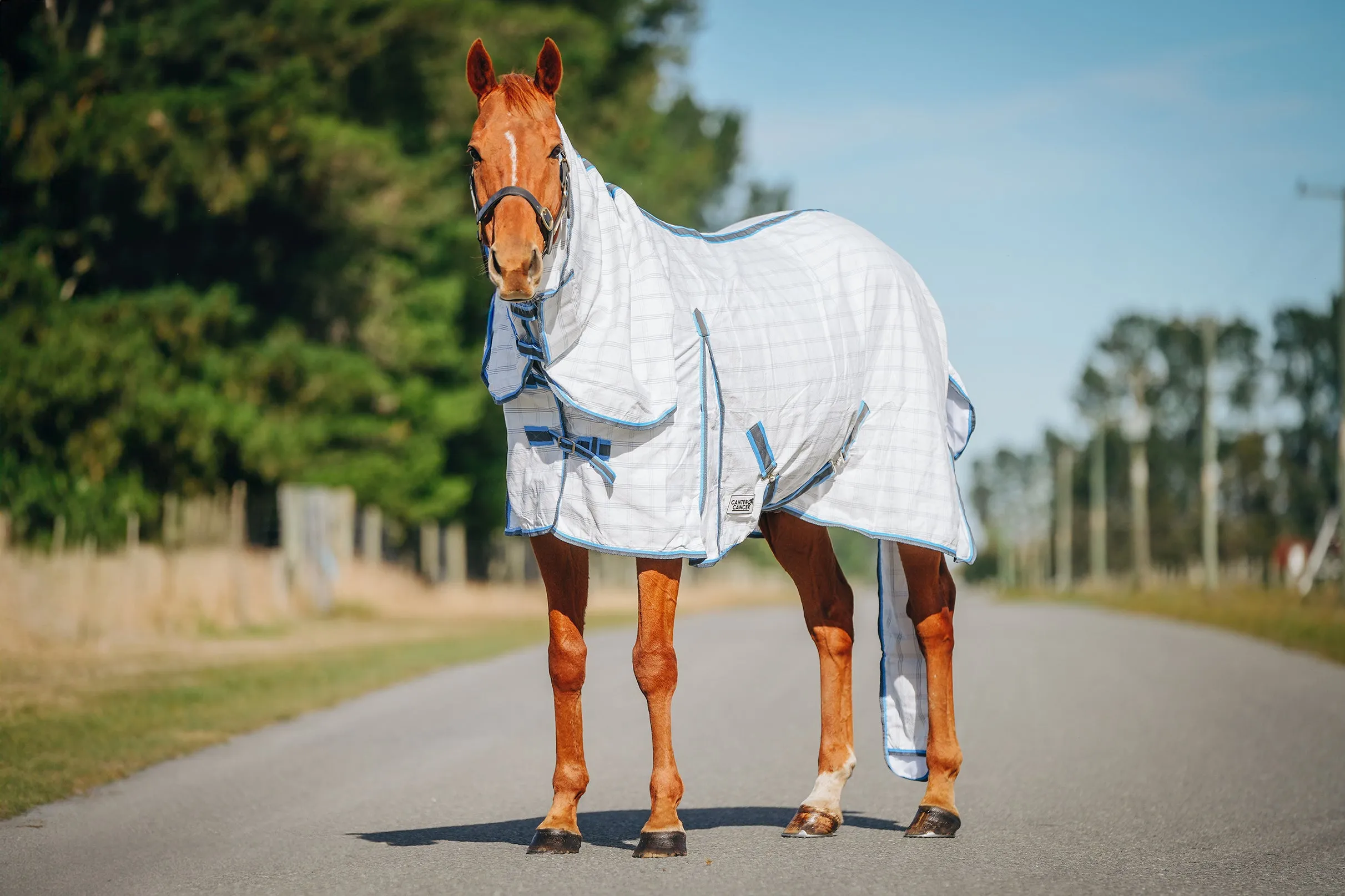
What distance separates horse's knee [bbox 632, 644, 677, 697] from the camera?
5773 mm

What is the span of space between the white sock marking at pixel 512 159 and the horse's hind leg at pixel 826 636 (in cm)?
235

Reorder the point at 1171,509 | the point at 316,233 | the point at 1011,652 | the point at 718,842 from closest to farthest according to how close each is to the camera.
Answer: the point at 718,842
the point at 1011,652
the point at 316,233
the point at 1171,509

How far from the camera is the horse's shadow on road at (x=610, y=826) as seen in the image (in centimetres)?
629

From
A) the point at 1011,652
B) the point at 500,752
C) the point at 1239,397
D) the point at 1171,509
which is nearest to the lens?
the point at 500,752

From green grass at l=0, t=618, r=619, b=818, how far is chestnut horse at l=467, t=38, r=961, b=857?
3006 millimetres

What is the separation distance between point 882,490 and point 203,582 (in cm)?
1472

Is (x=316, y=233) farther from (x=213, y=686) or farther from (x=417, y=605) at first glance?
(x=213, y=686)

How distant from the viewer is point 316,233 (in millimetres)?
27359

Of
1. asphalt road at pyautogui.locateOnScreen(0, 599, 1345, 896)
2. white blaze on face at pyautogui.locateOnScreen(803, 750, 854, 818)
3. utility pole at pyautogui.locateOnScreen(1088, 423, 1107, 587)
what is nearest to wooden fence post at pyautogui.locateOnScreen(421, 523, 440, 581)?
asphalt road at pyautogui.locateOnScreen(0, 599, 1345, 896)

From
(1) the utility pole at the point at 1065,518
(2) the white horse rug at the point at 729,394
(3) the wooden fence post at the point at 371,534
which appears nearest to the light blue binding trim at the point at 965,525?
A: (2) the white horse rug at the point at 729,394

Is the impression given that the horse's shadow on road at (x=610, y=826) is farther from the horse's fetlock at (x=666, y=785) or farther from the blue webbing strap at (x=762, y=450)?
A: the blue webbing strap at (x=762, y=450)

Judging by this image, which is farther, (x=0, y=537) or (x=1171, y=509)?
(x=1171, y=509)

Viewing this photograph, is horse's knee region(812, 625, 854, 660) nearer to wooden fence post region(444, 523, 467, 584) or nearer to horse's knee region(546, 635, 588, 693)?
horse's knee region(546, 635, 588, 693)

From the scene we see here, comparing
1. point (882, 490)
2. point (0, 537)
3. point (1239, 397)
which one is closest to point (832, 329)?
point (882, 490)
